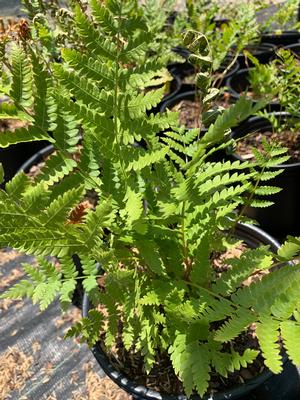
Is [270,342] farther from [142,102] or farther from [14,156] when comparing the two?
[14,156]

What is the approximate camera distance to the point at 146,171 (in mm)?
1003

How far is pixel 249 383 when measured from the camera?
1.02 meters

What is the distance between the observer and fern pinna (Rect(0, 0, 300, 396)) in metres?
0.76

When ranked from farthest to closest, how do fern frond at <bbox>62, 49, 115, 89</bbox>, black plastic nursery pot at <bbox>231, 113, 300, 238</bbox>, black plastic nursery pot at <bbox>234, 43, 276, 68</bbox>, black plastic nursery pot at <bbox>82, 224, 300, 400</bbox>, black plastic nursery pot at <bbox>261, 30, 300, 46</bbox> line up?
black plastic nursery pot at <bbox>261, 30, 300, 46</bbox> < black plastic nursery pot at <bbox>234, 43, 276, 68</bbox> < black plastic nursery pot at <bbox>231, 113, 300, 238</bbox> < black plastic nursery pot at <bbox>82, 224, 300, 400</bbox> < fern frond at <bbox>62, 49, 115, 89</bbox>

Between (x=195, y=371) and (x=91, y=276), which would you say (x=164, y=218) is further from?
(x=195, y=371)

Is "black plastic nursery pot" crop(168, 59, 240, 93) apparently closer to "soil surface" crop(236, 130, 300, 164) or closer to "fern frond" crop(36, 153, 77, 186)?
"soil surface" crop(236, 130, 300, 164)

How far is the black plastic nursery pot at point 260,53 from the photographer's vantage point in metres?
2.90

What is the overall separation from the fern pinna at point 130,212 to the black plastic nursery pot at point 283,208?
0.75 metres

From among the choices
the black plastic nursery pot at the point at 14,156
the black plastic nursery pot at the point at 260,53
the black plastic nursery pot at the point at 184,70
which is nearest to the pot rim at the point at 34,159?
the black plastic nursery pot at the point at 14,156

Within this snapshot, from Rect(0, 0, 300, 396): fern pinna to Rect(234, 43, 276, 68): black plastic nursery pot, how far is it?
205 centimetres

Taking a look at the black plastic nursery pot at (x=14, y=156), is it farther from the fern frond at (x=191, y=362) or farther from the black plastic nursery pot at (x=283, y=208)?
the fern frond at (x=191, y=362)

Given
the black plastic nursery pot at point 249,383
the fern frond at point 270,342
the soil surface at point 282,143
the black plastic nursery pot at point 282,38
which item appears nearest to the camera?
the fern frond at point 270,342

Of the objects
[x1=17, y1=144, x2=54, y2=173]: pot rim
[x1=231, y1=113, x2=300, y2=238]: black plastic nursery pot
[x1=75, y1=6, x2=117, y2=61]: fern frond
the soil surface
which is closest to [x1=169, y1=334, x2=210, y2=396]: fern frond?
[x1=75, y1=6, x2=117, y2=61]: fern frond

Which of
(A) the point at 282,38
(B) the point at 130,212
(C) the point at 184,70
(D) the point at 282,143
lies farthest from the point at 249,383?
(A) the point at 282,38
